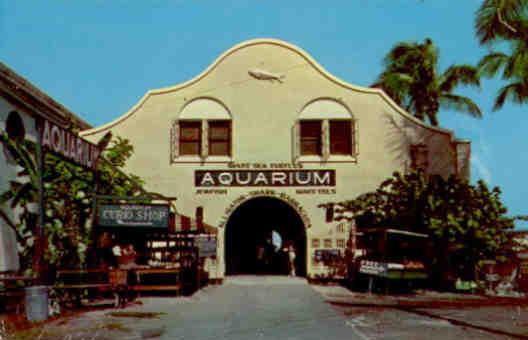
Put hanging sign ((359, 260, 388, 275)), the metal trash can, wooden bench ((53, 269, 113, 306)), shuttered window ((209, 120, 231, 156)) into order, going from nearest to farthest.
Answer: the metal trash can, wooden bench ((53, 269, 113, 306)), hanging sign ((359, 260, 388, 275)), shuttered window ((209, 120, 231, 156))

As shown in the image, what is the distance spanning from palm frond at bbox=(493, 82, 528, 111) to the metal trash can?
696 inches

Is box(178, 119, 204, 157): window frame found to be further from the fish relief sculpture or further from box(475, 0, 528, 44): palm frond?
box(475, 0, 528, 44): palm frond

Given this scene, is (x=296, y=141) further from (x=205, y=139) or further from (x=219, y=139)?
(x=205, y=139)

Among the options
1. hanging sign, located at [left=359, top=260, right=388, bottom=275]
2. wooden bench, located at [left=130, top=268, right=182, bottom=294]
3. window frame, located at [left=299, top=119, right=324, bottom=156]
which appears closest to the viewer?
wooden bench, located at [left=130, top=268, right=182, bottom=294]

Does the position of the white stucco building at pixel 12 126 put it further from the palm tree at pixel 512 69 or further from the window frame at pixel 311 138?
the palm tree at pixel 512 69

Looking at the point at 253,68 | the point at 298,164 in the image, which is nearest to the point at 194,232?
the point at 298,164

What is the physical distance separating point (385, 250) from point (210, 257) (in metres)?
6.57

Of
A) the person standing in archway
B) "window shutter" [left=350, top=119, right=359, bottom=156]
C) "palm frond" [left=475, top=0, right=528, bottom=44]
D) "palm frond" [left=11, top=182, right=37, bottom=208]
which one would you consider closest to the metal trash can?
"palm frond" [left=11, top=182, right=37, bottom=208]

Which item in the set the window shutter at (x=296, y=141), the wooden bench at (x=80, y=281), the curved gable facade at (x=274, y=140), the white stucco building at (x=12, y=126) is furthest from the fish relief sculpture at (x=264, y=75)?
the wooden bench at (x=80, y=281)

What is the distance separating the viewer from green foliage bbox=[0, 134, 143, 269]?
60.7 feet

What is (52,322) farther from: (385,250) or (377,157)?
(377,157)

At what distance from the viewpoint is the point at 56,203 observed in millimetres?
19531

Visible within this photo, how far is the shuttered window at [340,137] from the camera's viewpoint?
25.2 meters

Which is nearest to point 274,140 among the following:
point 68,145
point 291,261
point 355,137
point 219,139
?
point 219,139
